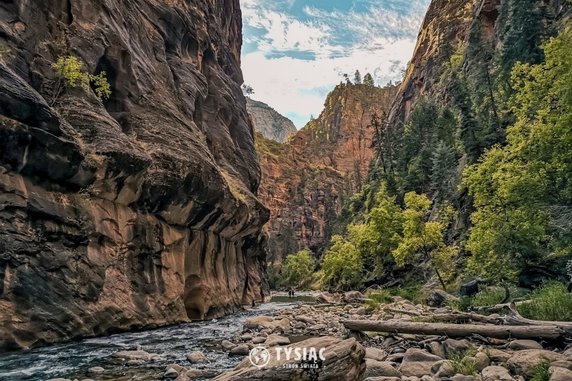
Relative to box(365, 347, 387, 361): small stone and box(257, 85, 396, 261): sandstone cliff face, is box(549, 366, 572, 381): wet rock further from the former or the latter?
box(257, 85, 396, 261): sandstone cliff face

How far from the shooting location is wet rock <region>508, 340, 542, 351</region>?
11.3 metres

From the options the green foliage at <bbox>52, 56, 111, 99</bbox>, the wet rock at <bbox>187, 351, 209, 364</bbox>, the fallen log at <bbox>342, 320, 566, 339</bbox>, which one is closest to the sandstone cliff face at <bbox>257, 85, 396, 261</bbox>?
the green foliage at <bbox>52, 56, 111, 99</bbox>

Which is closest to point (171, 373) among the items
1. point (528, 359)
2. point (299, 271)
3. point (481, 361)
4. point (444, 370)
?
point (444, 370)

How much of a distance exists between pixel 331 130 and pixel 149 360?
577 feet

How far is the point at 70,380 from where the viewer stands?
36.1 ft

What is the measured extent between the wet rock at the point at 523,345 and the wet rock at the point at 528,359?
4.43ft

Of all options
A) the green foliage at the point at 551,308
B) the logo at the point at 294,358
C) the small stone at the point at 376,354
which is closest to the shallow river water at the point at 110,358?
the small stone at the point at 376,354

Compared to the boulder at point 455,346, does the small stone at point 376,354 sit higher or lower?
lower

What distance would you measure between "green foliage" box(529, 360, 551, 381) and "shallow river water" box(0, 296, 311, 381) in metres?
8.70

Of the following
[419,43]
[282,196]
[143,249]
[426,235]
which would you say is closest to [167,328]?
[143,249]

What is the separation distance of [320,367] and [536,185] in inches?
649

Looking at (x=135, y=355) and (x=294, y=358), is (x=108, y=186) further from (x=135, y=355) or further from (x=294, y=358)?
(x=294, y=358)

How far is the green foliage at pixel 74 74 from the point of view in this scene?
2111 centimetres

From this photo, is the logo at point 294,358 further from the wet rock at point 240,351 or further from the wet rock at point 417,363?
the wet rock at point 240,351
